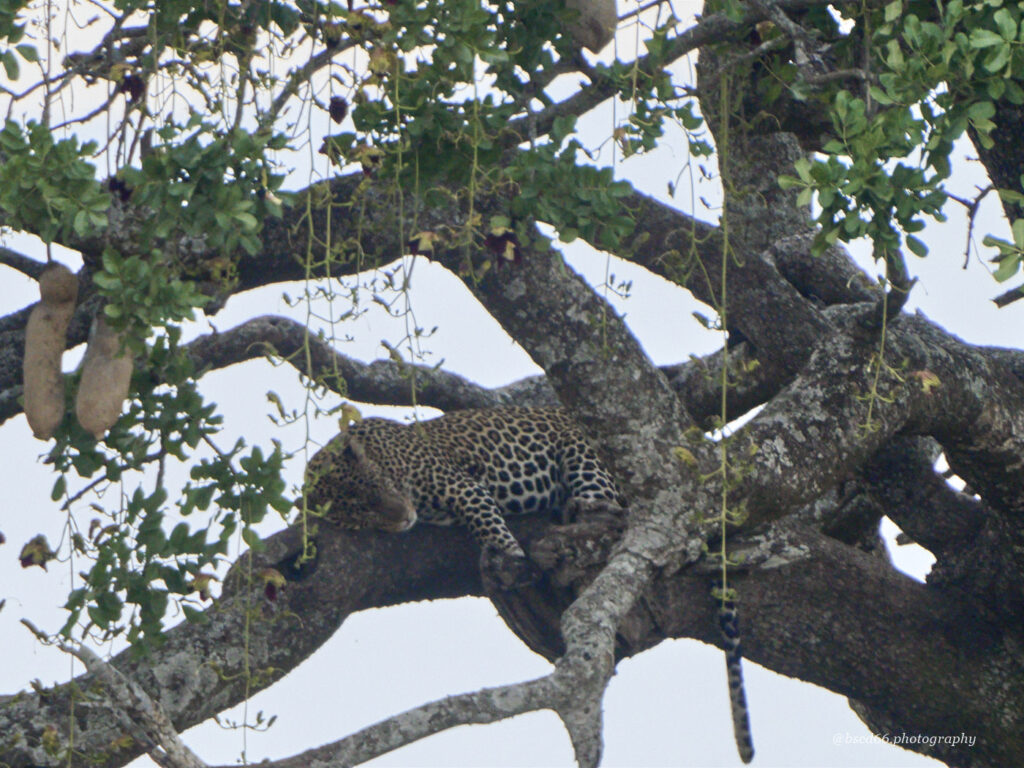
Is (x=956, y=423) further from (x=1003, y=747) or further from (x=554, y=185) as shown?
(x=554, y=185)

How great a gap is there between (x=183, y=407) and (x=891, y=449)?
3017 millimetres

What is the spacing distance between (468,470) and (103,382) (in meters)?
3.43

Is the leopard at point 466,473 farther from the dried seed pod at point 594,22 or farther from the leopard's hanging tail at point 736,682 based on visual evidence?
the dried seed pod at point 594,22

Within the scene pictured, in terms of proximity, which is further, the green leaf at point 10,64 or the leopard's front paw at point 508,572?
the leopard's front paw at point 508,572

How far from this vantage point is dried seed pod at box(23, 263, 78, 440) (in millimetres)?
3350

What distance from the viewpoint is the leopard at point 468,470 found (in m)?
6.05

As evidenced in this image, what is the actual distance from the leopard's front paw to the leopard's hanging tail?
2.44 feet

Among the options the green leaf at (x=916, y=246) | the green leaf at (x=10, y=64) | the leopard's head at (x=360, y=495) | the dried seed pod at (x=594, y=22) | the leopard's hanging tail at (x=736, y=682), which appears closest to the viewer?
the green leaf at (x=10, y=64)

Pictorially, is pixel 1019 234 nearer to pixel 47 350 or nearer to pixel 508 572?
pixel 47 350

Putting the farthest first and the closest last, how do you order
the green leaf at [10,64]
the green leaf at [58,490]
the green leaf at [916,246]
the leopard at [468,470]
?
the leopard at [468,470]
the green leaf at [58,490]
the green leaf at [916,246]
the green leaf at [10,64]

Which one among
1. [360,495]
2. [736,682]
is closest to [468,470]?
[360,495]

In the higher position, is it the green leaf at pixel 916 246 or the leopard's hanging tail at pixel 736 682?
the green leaf at pixel 916 246

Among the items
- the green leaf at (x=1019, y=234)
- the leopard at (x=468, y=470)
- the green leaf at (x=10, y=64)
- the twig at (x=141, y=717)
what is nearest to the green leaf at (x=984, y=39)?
the green leaf at (x=1019, y=234)

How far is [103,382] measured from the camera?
3357 mm
